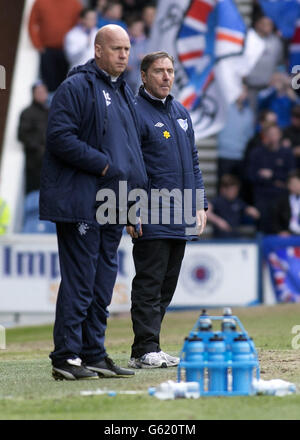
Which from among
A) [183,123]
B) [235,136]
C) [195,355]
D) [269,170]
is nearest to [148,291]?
[183,123]

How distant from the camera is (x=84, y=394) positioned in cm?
659

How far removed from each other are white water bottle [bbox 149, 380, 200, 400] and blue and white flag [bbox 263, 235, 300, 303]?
11363 mm

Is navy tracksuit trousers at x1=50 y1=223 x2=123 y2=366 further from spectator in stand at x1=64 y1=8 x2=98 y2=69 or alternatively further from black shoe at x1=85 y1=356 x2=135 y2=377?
spectator in stand at x1=64 y1=8 x2=98 y2=69

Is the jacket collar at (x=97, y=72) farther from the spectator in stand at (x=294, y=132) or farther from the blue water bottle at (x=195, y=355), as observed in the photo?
the spectator in stand at (x=294, y=132)

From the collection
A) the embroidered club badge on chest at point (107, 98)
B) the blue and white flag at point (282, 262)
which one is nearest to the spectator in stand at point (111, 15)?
the blue and white flag at point (282, 262)

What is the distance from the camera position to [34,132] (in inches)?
742

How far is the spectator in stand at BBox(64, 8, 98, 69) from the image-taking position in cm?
1908

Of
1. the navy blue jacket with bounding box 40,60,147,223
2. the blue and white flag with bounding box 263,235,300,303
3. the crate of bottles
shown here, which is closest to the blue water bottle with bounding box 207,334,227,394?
the crate of bottles

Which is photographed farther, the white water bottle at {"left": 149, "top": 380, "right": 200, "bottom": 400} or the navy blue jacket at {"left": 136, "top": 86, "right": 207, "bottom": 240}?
the navy blue jacket at {"left": 136, "top": 86, "right": 207, "bottom": 240}

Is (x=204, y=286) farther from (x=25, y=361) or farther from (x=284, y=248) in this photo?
(x=25, y=361)

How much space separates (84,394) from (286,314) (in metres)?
8.77

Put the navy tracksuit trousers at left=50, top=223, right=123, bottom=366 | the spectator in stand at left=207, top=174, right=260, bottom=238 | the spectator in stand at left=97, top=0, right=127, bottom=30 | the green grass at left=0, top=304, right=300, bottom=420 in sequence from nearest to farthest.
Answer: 1. the green grass at left=0, top=304, right=300, bottom=420
2. the navy tracksuit trousers at left=50, top=223, right=123, bottom=366
3. the spectator in stand at left=207, top=174, right=260, bottom=238
4. the spectator in stand at left=97, top=0, right=127, bottom=30

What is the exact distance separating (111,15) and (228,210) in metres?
4.17

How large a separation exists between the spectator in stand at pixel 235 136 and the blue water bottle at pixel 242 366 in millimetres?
12554
